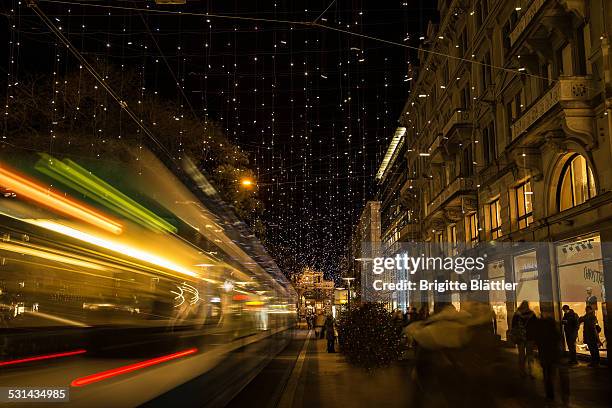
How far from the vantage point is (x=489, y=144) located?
26.2 metres

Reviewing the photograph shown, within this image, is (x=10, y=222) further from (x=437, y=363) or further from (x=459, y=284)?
(x=459, y=284)

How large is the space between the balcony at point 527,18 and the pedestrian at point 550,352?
11059mm

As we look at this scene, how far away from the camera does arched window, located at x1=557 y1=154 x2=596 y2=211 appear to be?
17234 millimetres

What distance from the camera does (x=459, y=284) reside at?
24.2 metres

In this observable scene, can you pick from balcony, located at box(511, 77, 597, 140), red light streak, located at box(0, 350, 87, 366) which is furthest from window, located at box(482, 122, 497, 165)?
red light streak, located at box(0, 350, 87, 366)

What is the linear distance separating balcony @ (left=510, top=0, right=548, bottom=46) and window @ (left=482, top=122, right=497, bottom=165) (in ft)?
18.9

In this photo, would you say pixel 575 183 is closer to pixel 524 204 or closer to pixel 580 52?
pixel 580 52

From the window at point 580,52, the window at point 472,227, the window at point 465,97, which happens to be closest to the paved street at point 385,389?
the window at point 580,52

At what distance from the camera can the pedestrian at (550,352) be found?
32.4ft

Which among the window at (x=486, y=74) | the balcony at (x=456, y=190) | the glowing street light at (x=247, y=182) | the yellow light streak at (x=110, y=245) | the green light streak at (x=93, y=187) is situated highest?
the window at (x=486, y=74)

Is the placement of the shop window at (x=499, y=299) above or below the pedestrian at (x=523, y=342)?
above

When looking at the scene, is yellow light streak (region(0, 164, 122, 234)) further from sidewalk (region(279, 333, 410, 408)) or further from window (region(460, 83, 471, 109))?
window (region(460, 83, 471, 109))

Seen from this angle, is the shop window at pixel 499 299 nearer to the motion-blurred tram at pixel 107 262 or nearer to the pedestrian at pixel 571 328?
the pedestrian at pixel 571 328

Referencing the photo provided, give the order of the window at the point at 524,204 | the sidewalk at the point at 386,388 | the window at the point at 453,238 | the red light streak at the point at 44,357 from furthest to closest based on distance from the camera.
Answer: the window at the point at 453,238 < the window at the point at 524,204 < the sidewalk at the point at 386,388 < the red light streak at the point at 44,357
